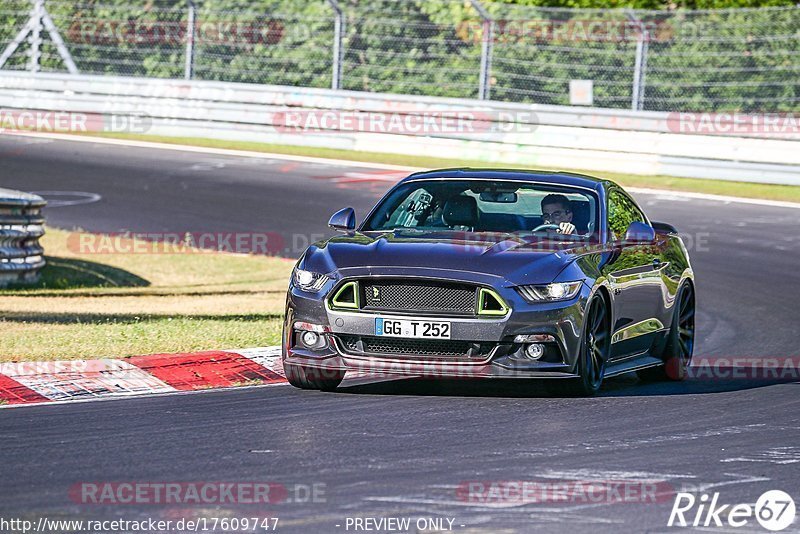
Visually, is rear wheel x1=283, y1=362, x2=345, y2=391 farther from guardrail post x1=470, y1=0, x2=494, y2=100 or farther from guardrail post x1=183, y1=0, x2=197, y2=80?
guardrail post x1=183, y1=0, x2=197, y2=80

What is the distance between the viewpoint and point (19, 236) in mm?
14508

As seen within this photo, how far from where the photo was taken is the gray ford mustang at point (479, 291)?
329 inches

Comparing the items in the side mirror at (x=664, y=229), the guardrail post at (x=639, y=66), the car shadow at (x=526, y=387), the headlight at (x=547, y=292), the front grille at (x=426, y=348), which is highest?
the guardrail post at (x=639, y=66)

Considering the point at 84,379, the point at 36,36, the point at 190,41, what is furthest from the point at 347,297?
the point at 36,36

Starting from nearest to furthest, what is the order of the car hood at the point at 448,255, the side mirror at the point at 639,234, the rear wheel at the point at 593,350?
1. the car hood at the point at 448,255
2. the rear wheel at the point at 593,350
3. the side mirror at the point at 639,234

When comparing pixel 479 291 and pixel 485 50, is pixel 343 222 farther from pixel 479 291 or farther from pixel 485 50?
pixel 485 50

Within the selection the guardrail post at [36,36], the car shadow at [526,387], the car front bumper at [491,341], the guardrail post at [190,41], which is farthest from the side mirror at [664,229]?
the guardrail post at [36,36]

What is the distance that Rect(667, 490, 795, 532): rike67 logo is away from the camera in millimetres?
5742

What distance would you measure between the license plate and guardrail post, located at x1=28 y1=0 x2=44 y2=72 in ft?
70.1

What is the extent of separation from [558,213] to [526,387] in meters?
1.20

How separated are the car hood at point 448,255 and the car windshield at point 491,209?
0.31 m

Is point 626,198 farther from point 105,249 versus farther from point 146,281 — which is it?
point 105,249

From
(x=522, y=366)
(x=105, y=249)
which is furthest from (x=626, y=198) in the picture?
(x=105, y=249)

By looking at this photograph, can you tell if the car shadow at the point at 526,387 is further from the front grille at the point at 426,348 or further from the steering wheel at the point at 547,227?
the steering wheel at the point at 547,227
